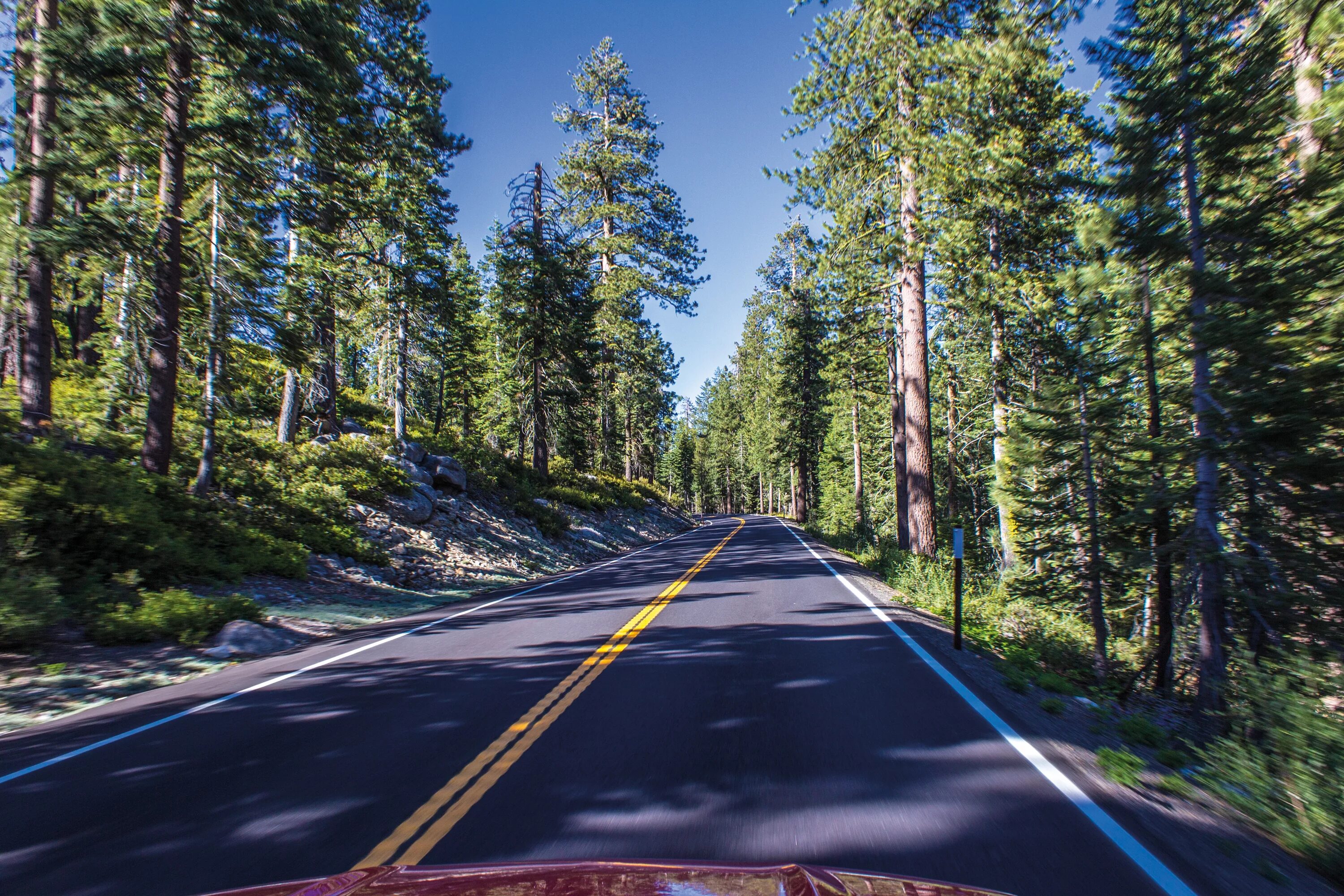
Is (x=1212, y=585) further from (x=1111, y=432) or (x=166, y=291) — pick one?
(x=166, y=291)

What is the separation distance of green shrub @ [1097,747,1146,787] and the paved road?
46cm

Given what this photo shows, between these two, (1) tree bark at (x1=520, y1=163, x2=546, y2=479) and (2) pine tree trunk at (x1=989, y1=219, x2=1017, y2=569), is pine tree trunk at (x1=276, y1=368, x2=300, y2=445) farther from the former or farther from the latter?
(2) pine tree trunk at (x1=989, y1=219, x2=1017, y2=569)

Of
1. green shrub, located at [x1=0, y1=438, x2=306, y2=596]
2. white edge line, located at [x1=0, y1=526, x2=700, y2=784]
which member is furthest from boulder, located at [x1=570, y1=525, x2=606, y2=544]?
green shrub, located at [x1=0, y1=438, x2=306, y2=596]

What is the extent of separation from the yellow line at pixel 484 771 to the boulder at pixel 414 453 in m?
14.4

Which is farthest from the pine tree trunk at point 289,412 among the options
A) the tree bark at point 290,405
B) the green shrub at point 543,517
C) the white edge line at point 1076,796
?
the white edge line at point 1076,796

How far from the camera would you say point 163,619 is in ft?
27.9

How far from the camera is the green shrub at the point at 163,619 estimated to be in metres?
8.10

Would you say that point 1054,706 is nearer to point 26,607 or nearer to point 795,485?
point 26,607

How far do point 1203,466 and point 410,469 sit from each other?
18565 mm

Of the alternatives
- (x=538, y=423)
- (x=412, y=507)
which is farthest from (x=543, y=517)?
(x=412, y=507)

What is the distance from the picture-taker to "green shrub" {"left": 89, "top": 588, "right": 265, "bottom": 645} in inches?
319

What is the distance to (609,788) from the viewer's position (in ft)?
13.4

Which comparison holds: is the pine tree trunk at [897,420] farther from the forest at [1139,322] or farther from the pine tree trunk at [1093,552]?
the pine tree trunk at [1093,552]

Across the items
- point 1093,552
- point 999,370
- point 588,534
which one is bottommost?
point 588,534
